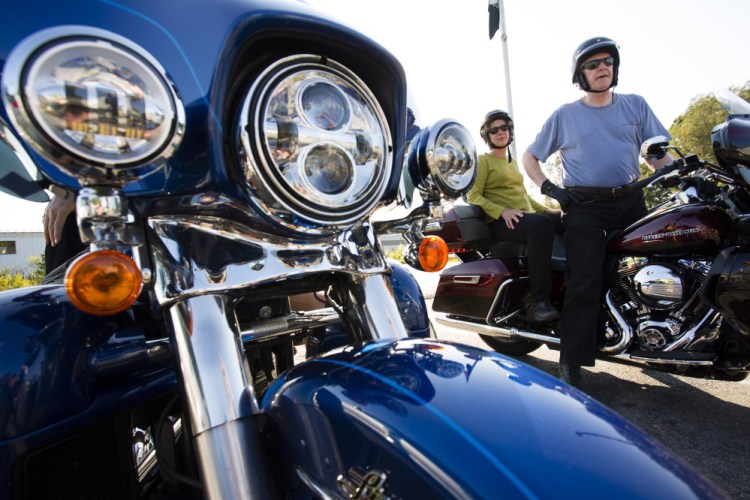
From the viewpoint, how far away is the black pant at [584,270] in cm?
254

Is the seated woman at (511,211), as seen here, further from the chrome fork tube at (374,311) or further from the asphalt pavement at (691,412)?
the chrome fork tube at (374,311)

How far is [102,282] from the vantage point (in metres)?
0.74

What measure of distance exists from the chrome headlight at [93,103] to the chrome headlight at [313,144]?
149 millimetres

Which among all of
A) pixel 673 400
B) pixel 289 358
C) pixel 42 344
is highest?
pixel 42 344

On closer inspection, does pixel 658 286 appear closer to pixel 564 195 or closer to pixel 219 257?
pixel 564 195

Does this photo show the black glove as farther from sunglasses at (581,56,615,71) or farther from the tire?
the tire

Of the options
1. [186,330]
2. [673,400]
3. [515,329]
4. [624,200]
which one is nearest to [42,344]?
[186,330]

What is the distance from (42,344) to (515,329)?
256 centimetres

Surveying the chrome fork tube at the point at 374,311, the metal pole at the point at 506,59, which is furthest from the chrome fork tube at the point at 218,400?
the metal pole at the point at 506,59

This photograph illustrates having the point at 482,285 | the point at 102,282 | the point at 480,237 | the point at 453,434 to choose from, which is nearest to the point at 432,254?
the point at 453,434

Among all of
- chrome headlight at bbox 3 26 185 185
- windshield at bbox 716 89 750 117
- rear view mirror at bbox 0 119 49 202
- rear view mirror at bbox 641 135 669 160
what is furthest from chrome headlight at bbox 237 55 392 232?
windshield at bbox 716 89 750 117

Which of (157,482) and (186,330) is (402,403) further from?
(157,482)

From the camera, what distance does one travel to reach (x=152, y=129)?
0.65 metres

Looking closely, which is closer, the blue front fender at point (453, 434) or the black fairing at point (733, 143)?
the blue front fender at point (453, 434)
